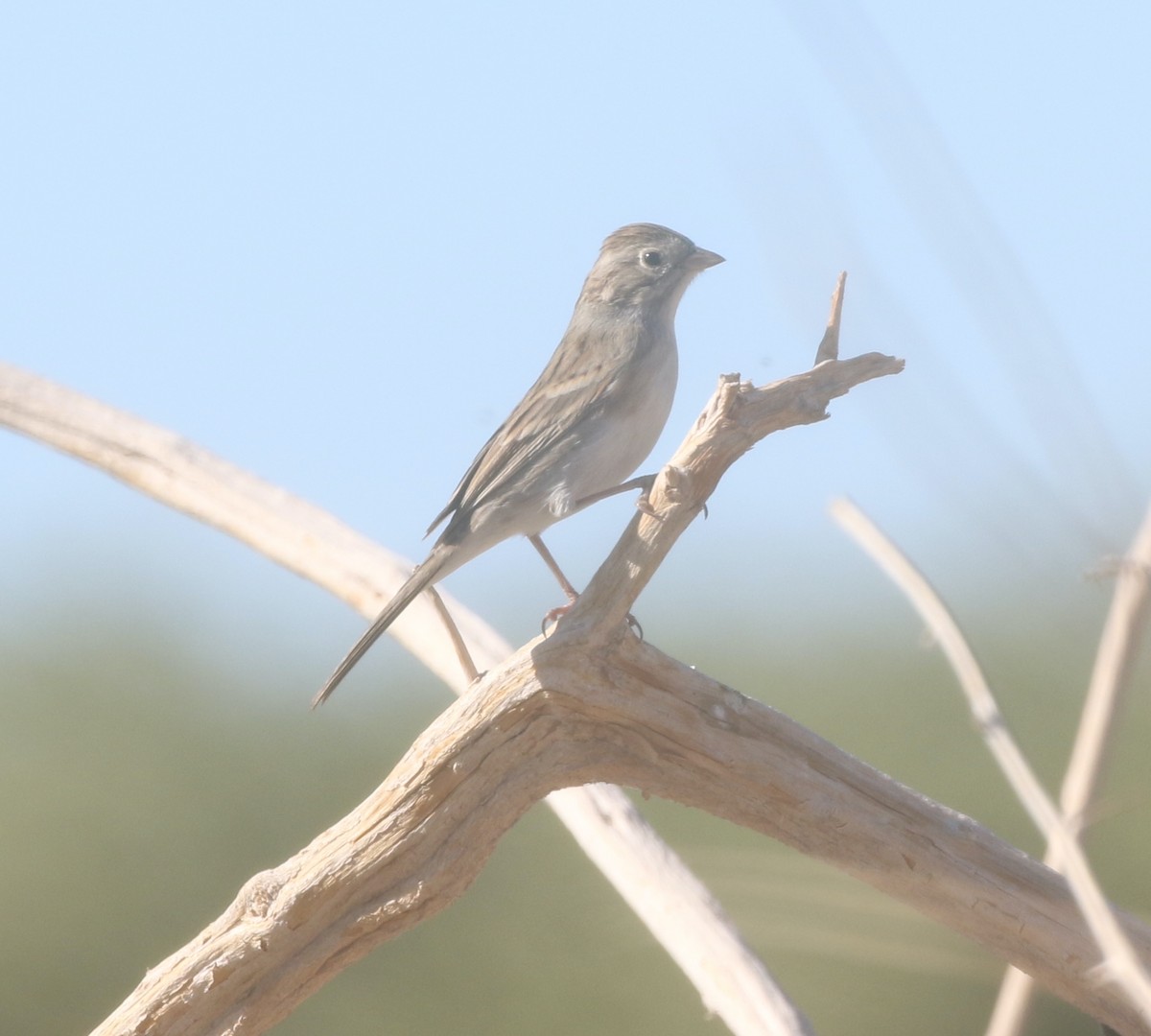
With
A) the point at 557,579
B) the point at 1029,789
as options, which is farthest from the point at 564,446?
the point at 1029,789

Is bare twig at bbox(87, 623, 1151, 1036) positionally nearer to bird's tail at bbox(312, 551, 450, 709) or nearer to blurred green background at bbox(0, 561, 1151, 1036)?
bird's tail at bbox(312, 551, 450, 709)

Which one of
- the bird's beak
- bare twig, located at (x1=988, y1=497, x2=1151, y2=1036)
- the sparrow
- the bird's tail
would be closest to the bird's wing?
the sparrow

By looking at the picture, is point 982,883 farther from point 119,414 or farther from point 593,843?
point 119,414

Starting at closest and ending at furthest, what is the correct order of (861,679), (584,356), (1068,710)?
1. (1068,710)
2. (584,356)
3. (861,679)

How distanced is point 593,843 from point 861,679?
178 centimetres

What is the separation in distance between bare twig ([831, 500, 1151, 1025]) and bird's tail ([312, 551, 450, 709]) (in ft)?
6.64

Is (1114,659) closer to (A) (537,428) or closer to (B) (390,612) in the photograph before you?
(B) (390,612)

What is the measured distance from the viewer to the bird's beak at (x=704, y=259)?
4074 millimetres

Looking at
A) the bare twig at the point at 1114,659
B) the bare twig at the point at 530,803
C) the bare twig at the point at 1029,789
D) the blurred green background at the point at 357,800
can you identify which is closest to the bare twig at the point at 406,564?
the bare twig at the point at 530,803

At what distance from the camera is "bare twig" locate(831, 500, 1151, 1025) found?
0.93 meters

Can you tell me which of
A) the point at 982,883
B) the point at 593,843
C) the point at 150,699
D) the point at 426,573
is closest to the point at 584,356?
the point at 426,573

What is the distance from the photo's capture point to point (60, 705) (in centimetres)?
509

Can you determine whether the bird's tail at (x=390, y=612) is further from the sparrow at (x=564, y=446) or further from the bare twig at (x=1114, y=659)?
the bare twig at (x=1114, y=659)

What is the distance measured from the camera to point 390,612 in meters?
3.07
